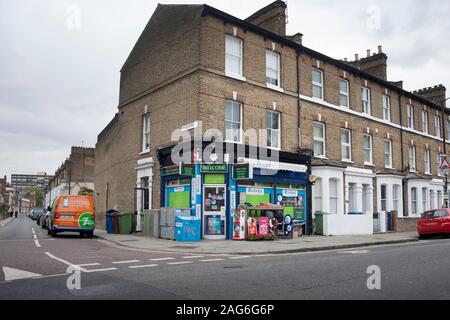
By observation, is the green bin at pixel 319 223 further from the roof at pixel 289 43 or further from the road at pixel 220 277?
the road at pixel 220 277

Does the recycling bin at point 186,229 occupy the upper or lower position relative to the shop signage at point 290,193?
lower

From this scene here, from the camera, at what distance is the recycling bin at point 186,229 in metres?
16.8

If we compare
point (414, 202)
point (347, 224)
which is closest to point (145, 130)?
point (347, 224)

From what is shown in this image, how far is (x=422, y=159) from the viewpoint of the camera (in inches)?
1264

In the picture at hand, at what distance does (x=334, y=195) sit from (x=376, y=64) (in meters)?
12.2

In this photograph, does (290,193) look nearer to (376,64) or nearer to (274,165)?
(274,165)

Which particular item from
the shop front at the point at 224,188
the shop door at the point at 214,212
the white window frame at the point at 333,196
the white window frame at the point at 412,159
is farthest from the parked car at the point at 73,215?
the white window frame at the point at 412,159

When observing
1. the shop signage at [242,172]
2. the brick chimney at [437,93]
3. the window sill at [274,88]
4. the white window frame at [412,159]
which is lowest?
the shop signage at [242,172]

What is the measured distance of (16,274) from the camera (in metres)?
8.49

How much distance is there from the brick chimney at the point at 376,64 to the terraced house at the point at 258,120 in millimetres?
89

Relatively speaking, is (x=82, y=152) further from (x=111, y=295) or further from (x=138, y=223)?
(x=111, y=295)

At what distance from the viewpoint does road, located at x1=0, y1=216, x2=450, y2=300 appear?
6.51 m
